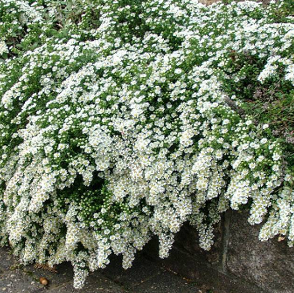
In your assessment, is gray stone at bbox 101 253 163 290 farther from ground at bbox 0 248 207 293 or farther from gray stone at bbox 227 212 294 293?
gray stone at bbox 227 212 294 293

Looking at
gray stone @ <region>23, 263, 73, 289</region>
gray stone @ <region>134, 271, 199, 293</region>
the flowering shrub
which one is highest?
the flowering shrub

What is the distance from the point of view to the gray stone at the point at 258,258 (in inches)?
103

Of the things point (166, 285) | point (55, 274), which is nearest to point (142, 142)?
point (166, 285)

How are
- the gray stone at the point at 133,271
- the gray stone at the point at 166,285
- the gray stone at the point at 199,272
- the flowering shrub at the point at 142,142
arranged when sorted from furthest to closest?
the gray stone at the point at 133,271
the gray stone at the point at 166,285
the gray stone at the point at 199,272
the flowering shrub at the point at 142,142

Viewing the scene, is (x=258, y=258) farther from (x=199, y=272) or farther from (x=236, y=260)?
(x=199, y=272)

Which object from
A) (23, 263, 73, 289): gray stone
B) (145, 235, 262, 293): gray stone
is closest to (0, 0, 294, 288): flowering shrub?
(23, 263, 73, 289): gray stone

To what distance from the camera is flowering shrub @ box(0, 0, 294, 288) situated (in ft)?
8.41

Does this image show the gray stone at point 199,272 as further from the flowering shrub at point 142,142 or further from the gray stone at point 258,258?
the flowering shrub at point 142,142

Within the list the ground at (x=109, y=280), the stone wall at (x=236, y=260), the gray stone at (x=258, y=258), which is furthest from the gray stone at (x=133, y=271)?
the gray stone at (x=258, y=258)

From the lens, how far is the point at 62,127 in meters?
2.93

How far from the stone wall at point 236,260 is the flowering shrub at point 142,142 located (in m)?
0.14

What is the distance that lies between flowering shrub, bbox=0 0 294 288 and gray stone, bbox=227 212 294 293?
158mm

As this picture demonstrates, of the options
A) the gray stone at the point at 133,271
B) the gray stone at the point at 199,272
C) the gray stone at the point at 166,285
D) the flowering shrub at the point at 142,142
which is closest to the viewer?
the flowering shrub at the point at 142,142

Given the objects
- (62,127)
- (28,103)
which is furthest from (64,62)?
(62,127)
